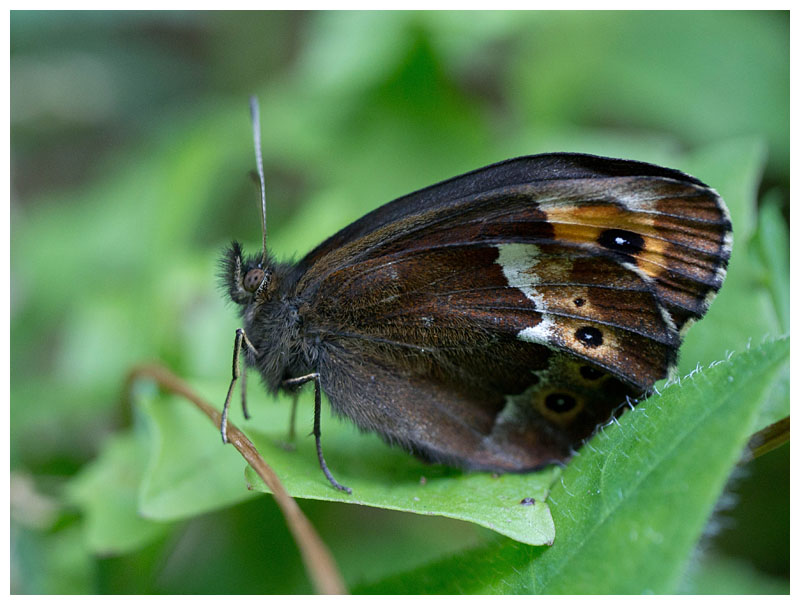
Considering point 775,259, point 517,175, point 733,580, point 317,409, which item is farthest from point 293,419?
point 733,580

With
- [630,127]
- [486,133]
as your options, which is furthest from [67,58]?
[630,127]

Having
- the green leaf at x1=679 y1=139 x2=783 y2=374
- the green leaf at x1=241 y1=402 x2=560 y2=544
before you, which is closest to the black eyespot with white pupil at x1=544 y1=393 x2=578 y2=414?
the green leaf at x1=241 y1=402 x2=560 y2=544

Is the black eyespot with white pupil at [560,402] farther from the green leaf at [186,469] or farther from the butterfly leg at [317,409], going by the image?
the green leaf at [186,469]

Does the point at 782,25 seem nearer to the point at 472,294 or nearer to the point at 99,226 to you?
the point at 472,294

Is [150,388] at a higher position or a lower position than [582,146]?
lower

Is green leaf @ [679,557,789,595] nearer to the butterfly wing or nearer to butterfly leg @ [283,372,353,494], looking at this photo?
the butterfly wing

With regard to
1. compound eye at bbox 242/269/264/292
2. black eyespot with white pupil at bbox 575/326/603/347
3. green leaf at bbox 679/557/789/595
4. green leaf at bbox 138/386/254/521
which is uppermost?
compound eye at bbox 242/269/264/292
